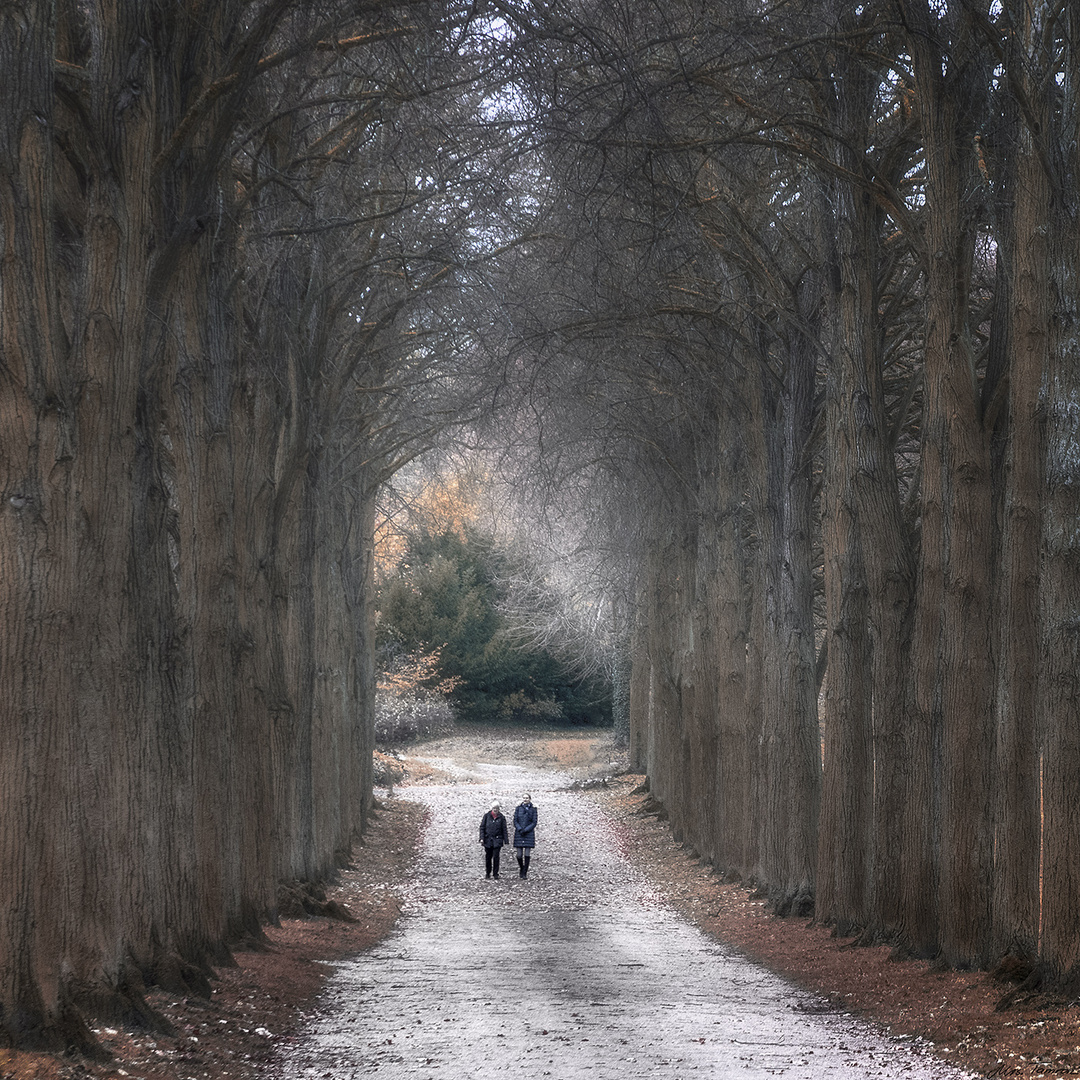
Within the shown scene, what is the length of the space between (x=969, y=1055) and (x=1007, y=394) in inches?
209

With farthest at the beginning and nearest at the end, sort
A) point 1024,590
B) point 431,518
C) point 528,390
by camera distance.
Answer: point 431,518 < point 528,390 < point 1024,590

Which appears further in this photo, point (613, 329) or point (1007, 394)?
point (613, 329)

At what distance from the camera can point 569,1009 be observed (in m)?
9.46

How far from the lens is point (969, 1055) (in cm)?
744

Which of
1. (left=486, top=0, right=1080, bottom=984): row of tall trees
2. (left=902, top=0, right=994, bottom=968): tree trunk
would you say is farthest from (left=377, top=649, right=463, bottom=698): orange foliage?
(left=902, top=0, right=994, bottom=968): tree trunk

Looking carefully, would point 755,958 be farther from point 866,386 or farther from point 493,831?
point 493,831

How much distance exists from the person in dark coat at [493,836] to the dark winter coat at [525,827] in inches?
9.2

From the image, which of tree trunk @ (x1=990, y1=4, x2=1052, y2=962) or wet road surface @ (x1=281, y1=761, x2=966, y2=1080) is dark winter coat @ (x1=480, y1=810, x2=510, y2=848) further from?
tree trunk @ (x1=990, y1=4, x2=1052, y2=962)

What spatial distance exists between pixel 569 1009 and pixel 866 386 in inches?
262

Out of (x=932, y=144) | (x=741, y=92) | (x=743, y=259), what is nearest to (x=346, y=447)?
(x=743, y=259)

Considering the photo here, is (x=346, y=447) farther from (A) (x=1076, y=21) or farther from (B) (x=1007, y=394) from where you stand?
(A) (x=1076, y=21)

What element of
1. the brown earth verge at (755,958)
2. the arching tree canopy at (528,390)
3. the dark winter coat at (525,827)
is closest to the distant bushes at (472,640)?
the dark winter coat at (525,827)

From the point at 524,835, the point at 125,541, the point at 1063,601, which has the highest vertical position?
the point at 125,541

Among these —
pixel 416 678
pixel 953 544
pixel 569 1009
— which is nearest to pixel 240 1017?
pixel 569 1009
